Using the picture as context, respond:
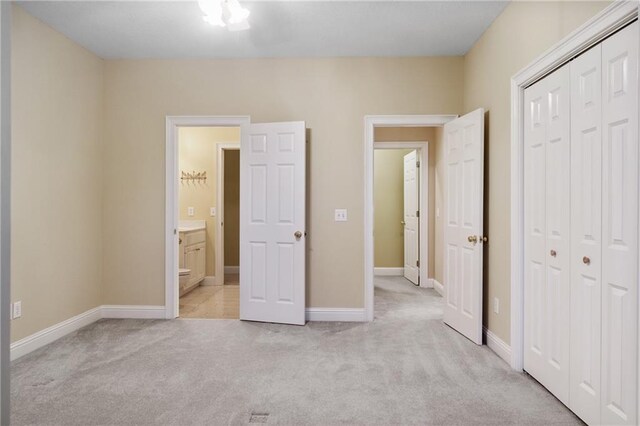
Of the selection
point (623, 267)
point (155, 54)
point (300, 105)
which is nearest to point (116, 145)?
point (155, 54)

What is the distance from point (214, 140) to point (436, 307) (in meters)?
3.90

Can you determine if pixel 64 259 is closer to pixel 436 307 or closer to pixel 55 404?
pixel 55 404

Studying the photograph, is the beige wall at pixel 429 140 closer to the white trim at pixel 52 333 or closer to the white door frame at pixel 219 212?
the white door frame at pixel 219 212

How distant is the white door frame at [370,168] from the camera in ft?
12.9

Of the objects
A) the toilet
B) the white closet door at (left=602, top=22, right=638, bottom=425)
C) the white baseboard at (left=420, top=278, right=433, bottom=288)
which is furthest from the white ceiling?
the white baseboard at (left=420, top=278, right=433, bottom=288)

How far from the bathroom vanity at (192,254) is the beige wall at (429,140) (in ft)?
Result: 9.73

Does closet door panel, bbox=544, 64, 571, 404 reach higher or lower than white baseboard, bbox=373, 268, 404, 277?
higher

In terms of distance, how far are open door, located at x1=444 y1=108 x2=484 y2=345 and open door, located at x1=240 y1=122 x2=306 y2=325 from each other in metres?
1.45

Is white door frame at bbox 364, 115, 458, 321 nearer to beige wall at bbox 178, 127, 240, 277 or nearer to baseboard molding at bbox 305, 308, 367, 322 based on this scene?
baseboard molding at bbox 305, 308, 367, 322

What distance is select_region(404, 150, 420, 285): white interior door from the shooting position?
5816 mm

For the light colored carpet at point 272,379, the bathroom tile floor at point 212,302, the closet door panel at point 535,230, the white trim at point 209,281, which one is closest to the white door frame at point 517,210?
the closet door panel at point 535,230

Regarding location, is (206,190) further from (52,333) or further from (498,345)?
(498,345)

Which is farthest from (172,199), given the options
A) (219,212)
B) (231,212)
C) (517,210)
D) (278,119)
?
(517,210)

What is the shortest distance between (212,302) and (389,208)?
3.46m
